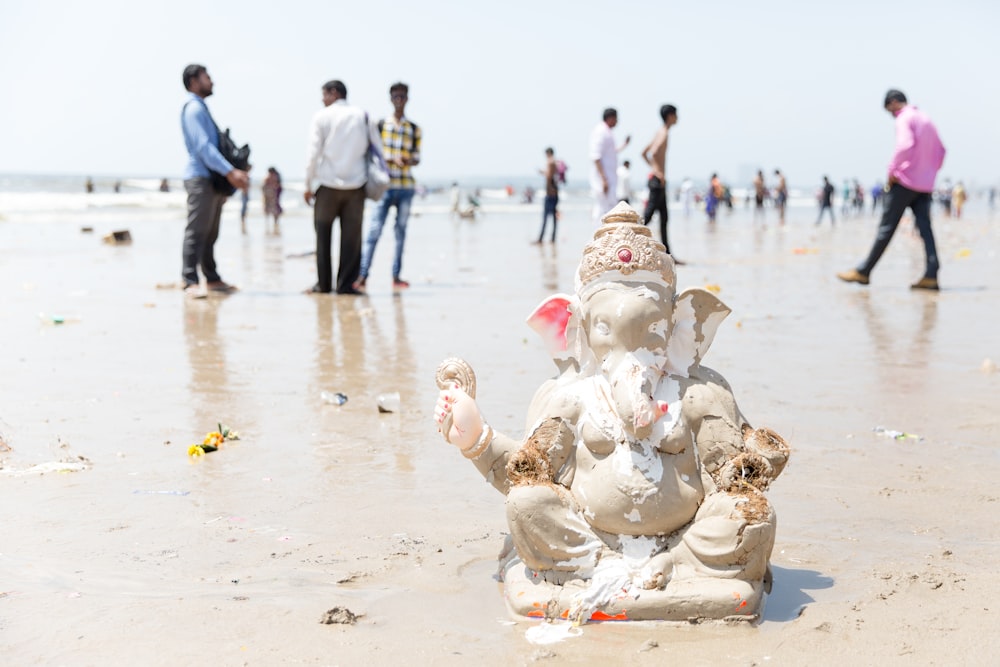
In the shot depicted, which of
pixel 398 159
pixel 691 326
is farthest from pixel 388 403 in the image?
pixel 398 159

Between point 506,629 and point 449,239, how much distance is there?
70.8 feet

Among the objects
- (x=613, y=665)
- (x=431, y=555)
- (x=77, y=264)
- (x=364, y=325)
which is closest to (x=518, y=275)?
(x=364, y=325)

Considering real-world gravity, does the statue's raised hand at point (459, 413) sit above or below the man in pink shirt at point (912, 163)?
below

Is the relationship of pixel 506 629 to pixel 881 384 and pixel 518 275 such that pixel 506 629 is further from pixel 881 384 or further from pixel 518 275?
pixel 518 275

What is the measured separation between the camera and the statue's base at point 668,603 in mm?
3344

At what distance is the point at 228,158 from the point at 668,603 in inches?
356

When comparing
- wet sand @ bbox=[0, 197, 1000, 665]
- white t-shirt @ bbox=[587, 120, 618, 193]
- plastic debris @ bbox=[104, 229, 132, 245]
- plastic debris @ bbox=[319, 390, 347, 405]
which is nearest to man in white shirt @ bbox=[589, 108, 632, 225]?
white t-shirt @ bbox=[587, 120, 618, 193]

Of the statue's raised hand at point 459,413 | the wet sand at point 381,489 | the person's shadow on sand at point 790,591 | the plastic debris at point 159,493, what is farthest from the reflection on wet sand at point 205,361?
Answer: the person's shadow on sand at point 790,591

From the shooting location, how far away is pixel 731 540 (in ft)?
11.1

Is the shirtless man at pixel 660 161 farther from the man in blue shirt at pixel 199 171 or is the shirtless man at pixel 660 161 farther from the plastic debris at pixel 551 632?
the plastic debris at pixel 551 632

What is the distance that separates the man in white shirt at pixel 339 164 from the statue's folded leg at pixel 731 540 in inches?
325

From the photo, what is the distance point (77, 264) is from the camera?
16.2m

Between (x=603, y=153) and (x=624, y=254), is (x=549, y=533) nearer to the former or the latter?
(x=624, y=254)

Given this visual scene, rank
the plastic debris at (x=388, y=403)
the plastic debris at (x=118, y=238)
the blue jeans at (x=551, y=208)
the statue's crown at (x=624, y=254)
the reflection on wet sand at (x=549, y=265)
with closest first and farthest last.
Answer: the statue's crown at (x=624, y=254) < the plastic debris at (x=388, y=403) < the reflection on wet sand at (x=549, y=265) < the plastic debris at (x=118, y=238) < the blue jeans at (x=551, y=208)
